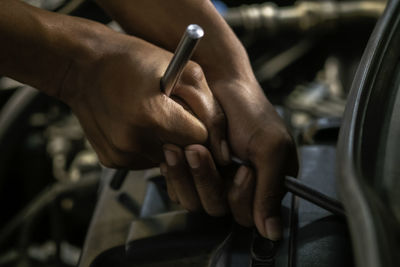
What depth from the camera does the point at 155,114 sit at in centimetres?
48

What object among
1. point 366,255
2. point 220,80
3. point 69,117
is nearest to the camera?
point 366,255

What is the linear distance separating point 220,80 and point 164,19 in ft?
0.38

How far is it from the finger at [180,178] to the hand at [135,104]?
1 centimetres

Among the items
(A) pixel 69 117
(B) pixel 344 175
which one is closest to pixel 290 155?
(B) pixel 344 175

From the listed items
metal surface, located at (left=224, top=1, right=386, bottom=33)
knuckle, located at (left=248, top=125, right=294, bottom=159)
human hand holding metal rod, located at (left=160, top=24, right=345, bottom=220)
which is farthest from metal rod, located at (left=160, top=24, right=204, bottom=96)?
metal surface, located at (left=224, top=1, right=386, bottom=33)

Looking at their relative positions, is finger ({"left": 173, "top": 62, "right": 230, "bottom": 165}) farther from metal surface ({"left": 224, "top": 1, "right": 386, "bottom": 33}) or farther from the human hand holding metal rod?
metal surface ({"left": 224, "top": 1, "right": 386, "bottom": 33})

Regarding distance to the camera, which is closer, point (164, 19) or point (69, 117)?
point (164, 19)

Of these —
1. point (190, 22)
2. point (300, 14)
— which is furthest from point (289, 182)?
point (300, 14)

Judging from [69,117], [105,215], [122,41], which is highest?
[122,41]

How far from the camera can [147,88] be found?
482 mm

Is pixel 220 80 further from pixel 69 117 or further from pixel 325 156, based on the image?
pixel 69 117

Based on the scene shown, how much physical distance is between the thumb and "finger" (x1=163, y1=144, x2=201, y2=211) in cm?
1

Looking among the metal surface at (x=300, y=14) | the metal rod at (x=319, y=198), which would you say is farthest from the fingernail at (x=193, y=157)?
the metal surface at (x=300, y=14)

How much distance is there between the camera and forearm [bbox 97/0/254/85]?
0.59m
